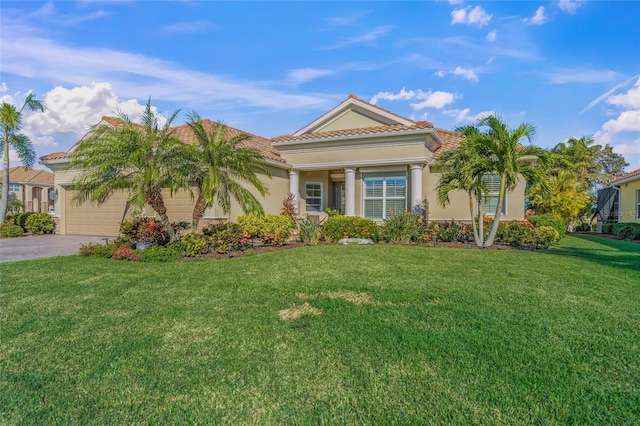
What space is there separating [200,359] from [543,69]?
52.6 ft

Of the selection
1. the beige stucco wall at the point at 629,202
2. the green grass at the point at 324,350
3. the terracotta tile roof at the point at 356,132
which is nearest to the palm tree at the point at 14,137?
the terracotta tile roof at the point at 356,132

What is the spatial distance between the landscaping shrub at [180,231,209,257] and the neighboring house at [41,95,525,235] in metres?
3.16

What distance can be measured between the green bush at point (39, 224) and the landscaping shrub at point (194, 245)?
13.1 metres

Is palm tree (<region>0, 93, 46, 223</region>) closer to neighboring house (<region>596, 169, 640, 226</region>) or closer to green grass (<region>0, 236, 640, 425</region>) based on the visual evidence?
green grass (<region>0, 236, 640, 425</region>)

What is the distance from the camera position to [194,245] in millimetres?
10398

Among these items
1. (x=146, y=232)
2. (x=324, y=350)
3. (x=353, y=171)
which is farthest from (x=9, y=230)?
(x=324, y=350)

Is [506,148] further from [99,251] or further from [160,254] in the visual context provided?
[99,251]

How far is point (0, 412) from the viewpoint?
2863mm

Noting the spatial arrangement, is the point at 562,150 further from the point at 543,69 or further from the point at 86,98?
the point at 86,98

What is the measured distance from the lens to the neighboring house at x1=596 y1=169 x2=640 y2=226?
19.6 meters

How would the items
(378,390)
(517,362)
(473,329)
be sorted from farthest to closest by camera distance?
(473,329)
(517,362)
(378,390)

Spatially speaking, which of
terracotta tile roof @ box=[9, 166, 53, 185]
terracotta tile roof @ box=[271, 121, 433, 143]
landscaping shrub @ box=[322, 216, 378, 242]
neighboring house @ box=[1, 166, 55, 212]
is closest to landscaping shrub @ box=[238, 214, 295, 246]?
landscaping shrub @ box=[322, 216, 378, 242]

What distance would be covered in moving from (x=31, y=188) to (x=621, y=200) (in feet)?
172

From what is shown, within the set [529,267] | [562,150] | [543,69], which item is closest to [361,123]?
[543,69]
